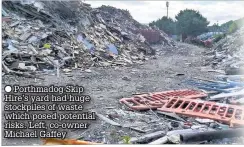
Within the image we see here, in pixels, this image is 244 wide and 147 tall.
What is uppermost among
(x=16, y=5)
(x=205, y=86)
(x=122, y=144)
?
(x=16, y=5)

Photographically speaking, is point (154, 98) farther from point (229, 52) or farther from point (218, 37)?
point (218, 37)

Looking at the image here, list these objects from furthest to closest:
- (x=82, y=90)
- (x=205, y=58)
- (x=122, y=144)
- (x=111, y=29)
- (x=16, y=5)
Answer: (x=111, y=29) → (x=205, y=58) → (x=16, y=5) → (x=82, y=90) → (x=122, y=144)

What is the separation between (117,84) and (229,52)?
453 cm

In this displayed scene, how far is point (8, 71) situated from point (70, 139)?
299cm

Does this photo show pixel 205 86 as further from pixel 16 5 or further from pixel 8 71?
pixel 16 5

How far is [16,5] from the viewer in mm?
9820

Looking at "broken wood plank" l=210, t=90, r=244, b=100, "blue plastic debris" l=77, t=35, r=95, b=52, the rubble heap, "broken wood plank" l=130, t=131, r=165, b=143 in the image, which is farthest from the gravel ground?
"blue plastic debris" l=77, t=35, r=95, b=52

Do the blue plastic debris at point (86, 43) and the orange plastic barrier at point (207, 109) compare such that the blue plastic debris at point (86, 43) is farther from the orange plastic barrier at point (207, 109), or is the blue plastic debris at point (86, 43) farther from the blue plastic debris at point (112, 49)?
the orange plastic barrier at point (207, 109)

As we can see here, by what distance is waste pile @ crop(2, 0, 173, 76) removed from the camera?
28.0ft

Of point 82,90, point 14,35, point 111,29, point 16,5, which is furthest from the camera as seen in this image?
point 111,29

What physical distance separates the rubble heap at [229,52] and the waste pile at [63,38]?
2.04 meters

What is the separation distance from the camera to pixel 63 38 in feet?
33.7

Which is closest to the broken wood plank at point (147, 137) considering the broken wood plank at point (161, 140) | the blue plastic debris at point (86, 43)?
the broken wood plank at point (161, 140)

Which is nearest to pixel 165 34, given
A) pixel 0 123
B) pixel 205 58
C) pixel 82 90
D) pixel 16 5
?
pixel 205 58
